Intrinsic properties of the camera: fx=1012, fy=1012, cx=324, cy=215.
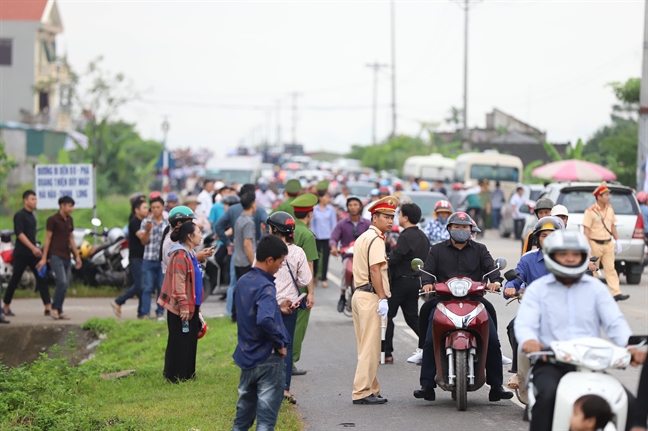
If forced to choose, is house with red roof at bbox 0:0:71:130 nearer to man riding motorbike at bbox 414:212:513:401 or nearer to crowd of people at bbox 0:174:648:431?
crowd of people at bbox 0:174:648:431

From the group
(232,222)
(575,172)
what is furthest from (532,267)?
(575,172)

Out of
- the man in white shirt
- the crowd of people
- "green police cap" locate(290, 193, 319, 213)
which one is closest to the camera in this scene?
the crowd of people

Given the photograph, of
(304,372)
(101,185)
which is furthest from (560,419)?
(101,185)

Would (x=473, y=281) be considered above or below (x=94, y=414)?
above

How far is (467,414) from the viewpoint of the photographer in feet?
27.9

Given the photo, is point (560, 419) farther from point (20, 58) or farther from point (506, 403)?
point (20, 58)

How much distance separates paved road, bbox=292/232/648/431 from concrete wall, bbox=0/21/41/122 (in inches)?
2209

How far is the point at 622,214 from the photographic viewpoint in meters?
20.0

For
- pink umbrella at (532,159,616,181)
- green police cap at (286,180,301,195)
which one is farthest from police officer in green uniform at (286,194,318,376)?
pink umbrella at (532,159,616,181)

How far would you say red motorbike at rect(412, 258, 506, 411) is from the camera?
27.3 feet

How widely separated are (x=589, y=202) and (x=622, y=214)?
2.23 feet

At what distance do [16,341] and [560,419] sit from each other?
10622 mm

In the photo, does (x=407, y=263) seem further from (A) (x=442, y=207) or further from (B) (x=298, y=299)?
(A) (x=442, y=207)

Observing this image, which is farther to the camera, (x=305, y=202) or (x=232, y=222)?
(x=232, y=222)
